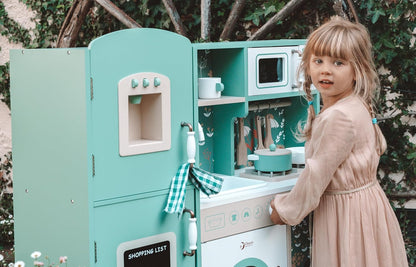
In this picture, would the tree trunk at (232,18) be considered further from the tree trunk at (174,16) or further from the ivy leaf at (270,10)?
the tree trunk at (174,16)

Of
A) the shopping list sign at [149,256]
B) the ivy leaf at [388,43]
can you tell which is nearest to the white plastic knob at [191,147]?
the shopping list sign at [149,256]

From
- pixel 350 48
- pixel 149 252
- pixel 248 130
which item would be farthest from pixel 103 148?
pixel 248 130

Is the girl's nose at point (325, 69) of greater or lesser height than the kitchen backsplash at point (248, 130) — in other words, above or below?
above

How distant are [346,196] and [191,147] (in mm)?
778

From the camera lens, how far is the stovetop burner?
3.57 metres

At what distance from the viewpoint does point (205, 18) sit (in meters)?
5.00

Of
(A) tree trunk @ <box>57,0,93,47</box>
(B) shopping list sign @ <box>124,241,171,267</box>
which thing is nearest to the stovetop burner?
(B) shopping list sign @ <box>124,241,171,267</box>

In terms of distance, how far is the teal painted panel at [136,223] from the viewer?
2623 mm

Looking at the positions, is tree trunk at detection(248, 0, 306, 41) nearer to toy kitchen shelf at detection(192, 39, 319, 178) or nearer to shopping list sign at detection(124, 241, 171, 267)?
toy kitchen shelf at detection(192, 39, 319, 178)

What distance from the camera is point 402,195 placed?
495 centimetres

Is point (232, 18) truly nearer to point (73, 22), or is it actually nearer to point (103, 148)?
point (73, 22)

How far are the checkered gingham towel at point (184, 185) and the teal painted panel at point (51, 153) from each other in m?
0.41

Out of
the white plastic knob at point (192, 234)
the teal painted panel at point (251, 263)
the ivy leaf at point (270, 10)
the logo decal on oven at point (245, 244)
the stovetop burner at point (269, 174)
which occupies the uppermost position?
the ivy leaf at point (270, 10)

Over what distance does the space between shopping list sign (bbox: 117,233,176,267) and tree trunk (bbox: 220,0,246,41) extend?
2.45 meters
